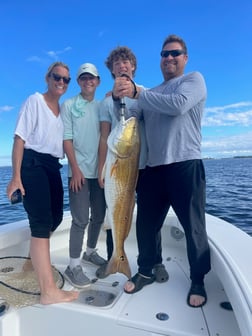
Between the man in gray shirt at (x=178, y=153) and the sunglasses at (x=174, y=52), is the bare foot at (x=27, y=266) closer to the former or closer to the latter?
the man in gray shirt at (x=178, y=153)

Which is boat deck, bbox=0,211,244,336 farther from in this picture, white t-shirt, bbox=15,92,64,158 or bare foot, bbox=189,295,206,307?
white t-shirt, bbox=15,92,64,158

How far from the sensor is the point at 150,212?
2982 millimetres

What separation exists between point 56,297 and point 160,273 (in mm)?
1149

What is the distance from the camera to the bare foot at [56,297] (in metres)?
2.54

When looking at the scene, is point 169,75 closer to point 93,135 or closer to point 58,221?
point 93,135

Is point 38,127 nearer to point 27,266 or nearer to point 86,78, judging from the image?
point 86,78

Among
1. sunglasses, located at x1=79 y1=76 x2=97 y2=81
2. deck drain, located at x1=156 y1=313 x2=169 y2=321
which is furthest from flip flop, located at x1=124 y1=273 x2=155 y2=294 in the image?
sunglasses, located at x1=79 y1=76 x2=97 y2=81

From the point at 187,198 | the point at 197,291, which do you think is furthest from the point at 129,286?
the point at 187,198

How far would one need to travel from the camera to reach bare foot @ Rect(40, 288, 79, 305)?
2.54m

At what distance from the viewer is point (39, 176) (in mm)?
2762

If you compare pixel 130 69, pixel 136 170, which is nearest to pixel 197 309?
Answer: pixel 136 170

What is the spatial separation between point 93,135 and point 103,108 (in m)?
0.32

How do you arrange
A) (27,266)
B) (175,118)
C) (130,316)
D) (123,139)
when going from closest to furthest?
(130,316)
(123,139)
(175,118)
(27,266)

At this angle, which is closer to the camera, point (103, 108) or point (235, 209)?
point (103, 108)
